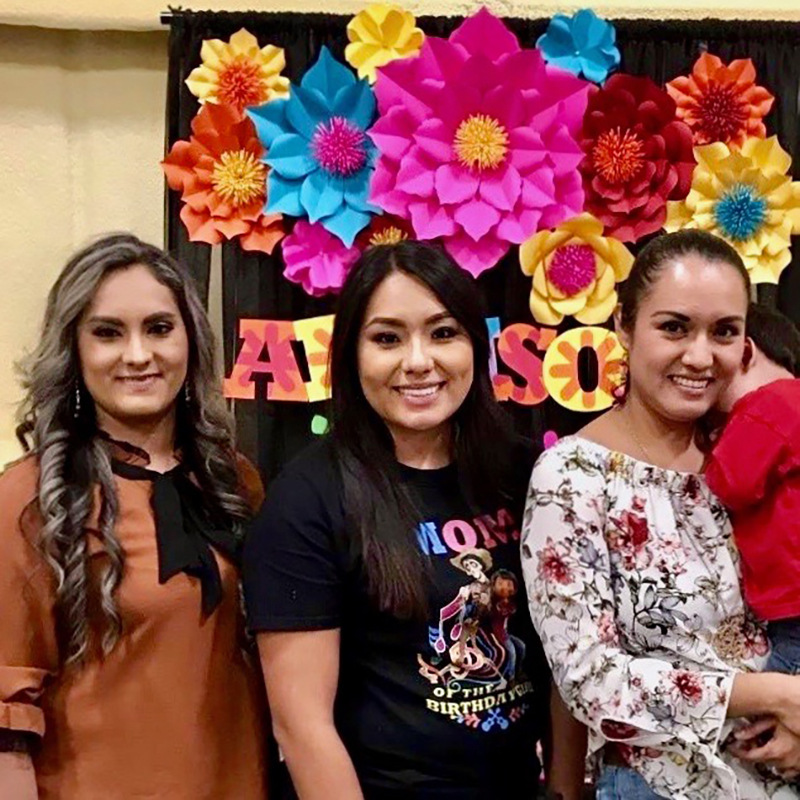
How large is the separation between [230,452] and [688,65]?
1.24 meters

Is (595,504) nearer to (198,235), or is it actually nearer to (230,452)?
(230,452)

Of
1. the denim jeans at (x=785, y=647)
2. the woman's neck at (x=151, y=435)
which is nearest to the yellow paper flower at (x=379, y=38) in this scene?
the woman's neck at (x=151, y=435)

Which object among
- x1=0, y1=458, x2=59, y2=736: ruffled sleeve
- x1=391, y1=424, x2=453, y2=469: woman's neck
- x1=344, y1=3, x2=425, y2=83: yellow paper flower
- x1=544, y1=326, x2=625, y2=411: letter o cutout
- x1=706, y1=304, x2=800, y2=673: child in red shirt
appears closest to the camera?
x1=706, y1=304, x2=800, y2=673: child in red shirt

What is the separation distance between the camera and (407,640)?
1228 millimetres

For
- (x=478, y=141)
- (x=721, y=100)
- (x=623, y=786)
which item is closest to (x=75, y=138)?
(x=478, y=141)

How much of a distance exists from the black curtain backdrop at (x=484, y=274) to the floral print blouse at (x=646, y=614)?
0.77m

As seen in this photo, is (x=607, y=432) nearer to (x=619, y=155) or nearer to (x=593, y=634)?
(x=593, y=634)

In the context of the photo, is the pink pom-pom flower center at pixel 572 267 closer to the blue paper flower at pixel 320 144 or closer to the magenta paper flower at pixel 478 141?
the magenta paper flower at pixel 478 141

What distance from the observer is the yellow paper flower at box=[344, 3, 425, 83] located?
1.81 m

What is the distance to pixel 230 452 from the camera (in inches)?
58.3

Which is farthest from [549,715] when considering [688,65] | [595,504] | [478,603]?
[688,65]

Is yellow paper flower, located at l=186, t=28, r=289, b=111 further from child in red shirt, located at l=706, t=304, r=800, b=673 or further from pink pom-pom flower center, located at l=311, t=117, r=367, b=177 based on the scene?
child in red shirt, located at l=706, t=304, r=800, b=673

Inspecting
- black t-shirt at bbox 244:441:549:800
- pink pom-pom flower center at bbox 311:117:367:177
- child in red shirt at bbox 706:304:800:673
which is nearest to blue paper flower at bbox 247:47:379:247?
pink pom-pom flower center at bbox 311:117:367:177

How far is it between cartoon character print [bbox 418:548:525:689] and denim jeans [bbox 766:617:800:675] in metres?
0.32
